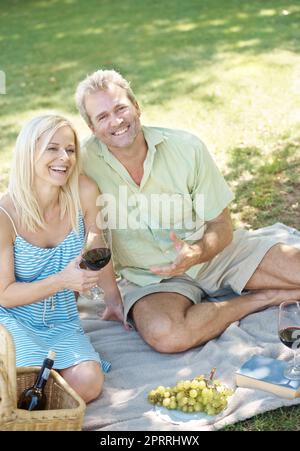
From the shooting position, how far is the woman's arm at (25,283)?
12.6 ft

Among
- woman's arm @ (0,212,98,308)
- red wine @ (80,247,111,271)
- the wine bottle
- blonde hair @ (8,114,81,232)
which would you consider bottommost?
the wine bottle

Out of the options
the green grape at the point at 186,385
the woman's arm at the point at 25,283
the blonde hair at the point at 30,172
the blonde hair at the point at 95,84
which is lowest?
the green grape at the point at 186,385

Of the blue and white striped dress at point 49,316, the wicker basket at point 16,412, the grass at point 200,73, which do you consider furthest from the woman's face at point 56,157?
the grass at point 200,73

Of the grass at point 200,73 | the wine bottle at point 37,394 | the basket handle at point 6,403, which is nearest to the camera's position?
the basket handle at point 6,403

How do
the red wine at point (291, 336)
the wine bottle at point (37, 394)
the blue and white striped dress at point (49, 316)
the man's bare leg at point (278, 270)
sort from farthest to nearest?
1. the man's bare leg at point (278, 270)
2. the blue and white striped dress at point (49, 316)
3. the red wine at point (291, 336)
4. the wine bottle at point (37, 394)

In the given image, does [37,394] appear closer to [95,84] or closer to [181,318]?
[181,318]

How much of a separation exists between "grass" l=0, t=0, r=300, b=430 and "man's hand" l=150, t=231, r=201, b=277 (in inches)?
37.8

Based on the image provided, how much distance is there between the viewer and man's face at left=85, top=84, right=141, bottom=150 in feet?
14.3

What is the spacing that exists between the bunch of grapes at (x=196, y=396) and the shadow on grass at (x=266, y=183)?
2.42 m

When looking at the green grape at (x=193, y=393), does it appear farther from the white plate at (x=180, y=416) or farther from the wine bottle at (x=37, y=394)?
the wine bottle at (x=37, y=394)

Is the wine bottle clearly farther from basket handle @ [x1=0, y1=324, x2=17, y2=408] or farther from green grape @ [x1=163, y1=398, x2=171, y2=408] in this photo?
green grape @ [x1=163, y1=398, x2=171, y2=408]

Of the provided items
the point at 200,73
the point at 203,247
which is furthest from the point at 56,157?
the point at 200,73

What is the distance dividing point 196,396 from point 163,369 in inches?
18.8

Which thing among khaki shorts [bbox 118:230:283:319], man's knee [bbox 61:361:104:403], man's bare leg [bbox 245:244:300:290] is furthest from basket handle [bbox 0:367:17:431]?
man's bare leg [bbox 245:244:300:290]
